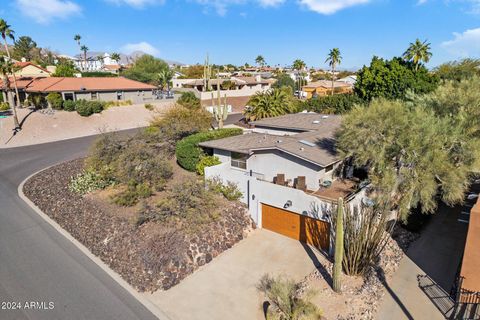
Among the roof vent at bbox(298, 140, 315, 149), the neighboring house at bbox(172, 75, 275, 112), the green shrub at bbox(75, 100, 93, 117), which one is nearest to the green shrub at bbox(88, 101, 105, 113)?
the green shrub at bbox(75, 100, 93, 117)

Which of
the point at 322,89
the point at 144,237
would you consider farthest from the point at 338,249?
the point at 322,89

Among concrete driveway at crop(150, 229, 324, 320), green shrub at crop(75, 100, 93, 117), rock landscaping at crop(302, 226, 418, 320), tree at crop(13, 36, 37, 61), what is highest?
tree at crop(13, 36, 37, 61)

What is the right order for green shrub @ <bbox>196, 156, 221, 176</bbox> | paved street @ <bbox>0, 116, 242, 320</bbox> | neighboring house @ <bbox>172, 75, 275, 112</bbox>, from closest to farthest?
paved street @ <bbox>0, 116, 242, 320</bbox> → green shrub @ <bbox>196, 156, 221, 176</bbox> → neighboring house @ <bbox>172, 75, 275, 112</bbox>

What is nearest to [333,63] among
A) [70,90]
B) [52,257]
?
[70,90]

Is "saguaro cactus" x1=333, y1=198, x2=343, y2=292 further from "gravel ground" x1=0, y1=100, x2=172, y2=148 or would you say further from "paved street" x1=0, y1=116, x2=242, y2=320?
"gravel ground" x1=0, y1=100, x2=172, y2=148

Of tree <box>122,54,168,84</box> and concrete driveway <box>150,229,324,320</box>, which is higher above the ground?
tree <box>122,54,168,84</box>

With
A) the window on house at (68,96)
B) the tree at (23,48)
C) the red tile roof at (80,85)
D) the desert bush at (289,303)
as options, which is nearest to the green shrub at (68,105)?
the red tile roof at (80,85)
